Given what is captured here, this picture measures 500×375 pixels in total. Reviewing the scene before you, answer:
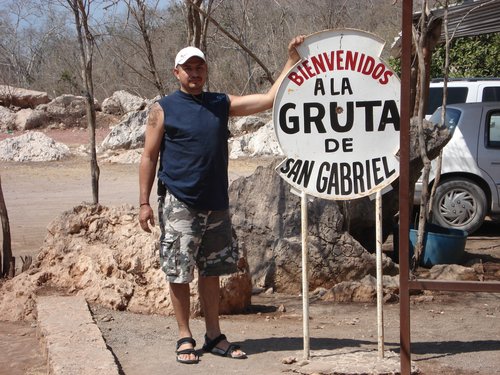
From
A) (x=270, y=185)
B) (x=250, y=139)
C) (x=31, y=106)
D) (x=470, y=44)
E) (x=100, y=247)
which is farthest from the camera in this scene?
(x=31, y=106)

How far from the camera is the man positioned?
469cm

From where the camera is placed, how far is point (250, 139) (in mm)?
20484

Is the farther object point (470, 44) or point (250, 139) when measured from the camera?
point (250, 139)

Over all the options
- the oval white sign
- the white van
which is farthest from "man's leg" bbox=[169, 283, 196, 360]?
the white van

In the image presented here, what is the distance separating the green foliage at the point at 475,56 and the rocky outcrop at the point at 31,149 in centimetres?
906

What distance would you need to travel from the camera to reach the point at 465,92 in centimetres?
1279

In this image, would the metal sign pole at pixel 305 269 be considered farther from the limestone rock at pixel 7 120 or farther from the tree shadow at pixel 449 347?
the limestone rock at pixel 7 120

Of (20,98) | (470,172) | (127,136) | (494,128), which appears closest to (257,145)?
(127,136)

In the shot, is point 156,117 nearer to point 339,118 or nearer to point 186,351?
point 339,118

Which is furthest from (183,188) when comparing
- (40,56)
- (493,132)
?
(40,56)

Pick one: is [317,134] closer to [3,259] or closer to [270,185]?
[270,185]

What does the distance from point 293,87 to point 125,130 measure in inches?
679

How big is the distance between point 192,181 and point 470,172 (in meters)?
6.71

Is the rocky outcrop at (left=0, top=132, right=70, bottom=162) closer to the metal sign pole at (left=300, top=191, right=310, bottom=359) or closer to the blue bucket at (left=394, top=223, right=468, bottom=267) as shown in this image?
the blue bucket at (left=394, top=223, right=468, bottom=267)
